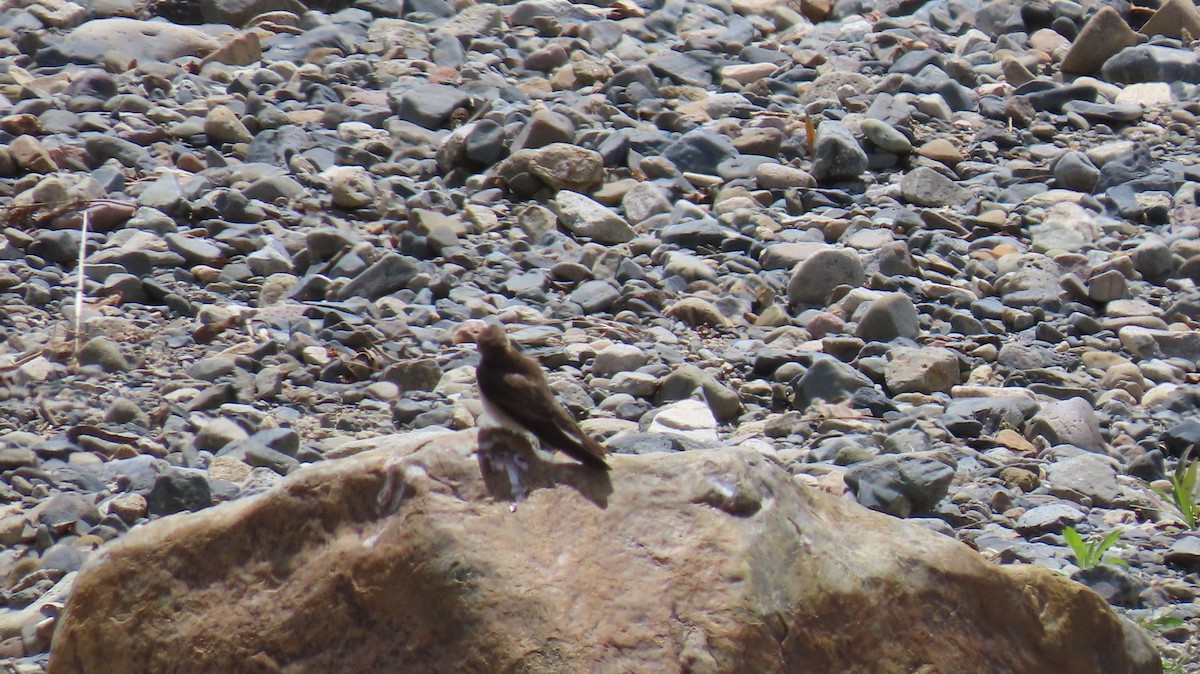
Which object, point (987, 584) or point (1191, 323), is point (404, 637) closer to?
point (987, 584)

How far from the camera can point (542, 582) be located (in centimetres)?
318

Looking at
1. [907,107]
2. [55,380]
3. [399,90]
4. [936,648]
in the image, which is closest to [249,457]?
[55,380]

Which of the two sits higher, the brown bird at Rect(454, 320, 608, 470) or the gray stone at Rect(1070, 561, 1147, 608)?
the brown bird at Rect(454, 320, 608, 470)

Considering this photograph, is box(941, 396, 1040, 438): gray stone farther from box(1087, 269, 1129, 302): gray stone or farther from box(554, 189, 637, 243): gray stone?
box(554, 189, 637, 243): gray stone

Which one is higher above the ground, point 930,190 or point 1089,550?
point 1089,550

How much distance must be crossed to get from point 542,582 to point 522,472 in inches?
12.2

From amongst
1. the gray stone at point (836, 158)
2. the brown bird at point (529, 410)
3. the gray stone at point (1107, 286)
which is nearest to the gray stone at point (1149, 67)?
the gray stone at point (836, 158)

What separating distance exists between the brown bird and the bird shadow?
A: 0.09 feet

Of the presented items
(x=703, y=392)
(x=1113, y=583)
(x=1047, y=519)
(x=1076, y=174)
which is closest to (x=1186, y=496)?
(x=1113, y=583)

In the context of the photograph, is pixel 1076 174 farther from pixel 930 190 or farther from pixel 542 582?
pixel 542 582

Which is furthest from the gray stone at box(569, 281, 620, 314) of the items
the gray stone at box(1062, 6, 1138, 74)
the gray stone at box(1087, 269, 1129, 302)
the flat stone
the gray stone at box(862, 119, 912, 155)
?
the gray stone at box(1062, 6, 1138, 74)

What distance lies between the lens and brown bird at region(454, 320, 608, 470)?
3.40 m

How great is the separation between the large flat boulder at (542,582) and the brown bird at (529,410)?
7 cm

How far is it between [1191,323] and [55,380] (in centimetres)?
527
